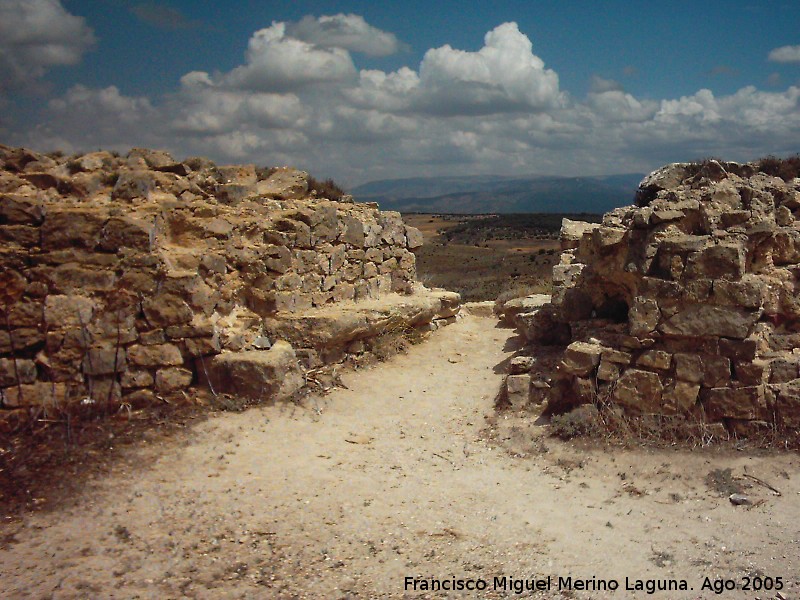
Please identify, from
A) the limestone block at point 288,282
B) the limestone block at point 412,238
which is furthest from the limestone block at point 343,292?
the limestone block at point 412,238

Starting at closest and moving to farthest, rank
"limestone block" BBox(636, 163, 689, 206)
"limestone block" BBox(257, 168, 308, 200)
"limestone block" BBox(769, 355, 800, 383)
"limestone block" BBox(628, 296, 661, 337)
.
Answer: "limestone block" BBox(769, 355, 800, 383) → "limestone block" BBox(628, 296, 661, 337) → "limestone block" BBox(636, 163, 689, 206) → "limestone block" BBox(257, 168, 308, 200)

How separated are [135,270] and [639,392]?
6098 millimetres

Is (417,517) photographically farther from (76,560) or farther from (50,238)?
(50,238)

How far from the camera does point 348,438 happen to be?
7035mm

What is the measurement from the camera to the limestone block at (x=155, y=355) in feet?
23.5

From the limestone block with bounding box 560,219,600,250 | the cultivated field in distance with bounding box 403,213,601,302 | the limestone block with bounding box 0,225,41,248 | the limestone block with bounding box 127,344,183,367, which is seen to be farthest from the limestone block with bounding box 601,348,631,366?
the cultivated field in distance with bounding box 403,213,601,302

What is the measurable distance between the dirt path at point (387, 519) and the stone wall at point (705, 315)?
26.4 inches

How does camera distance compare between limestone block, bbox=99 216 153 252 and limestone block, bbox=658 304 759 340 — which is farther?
limestone block, bbox=99 216 153 252

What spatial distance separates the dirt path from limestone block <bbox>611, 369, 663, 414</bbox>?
63cm

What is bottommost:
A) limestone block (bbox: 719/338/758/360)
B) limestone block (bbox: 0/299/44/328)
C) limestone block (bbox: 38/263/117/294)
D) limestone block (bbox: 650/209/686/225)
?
limestone block (bbox: 719/338/758/360)

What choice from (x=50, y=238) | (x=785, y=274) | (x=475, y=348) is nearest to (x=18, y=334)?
(x=50, y=238)

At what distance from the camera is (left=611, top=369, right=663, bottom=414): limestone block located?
661 centimetres

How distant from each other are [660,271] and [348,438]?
4.15 metres

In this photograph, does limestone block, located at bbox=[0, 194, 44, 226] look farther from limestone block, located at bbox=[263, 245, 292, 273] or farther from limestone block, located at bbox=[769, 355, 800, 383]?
limestone block, located at bbox=[769, 355, 800, 383]
